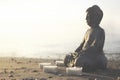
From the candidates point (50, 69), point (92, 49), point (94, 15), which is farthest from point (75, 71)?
point (94, 15)

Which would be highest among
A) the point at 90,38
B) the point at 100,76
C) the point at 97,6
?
the point at 97,6

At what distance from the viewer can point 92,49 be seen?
25.0m

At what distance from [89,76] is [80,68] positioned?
0.94 metres

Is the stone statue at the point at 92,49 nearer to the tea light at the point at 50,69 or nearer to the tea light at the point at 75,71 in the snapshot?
the tea light at the point at 75,71

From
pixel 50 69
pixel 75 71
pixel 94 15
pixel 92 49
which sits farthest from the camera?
pixel 94 15

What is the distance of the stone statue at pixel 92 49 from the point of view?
2486 cm

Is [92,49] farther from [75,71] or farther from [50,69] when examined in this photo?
[50,69]

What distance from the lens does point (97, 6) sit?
26125 millimetres

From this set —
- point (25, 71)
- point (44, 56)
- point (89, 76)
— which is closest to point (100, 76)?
point (89, 76)

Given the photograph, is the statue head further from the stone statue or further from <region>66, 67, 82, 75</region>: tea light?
<region>66, 67, 82, 75</region>: tea light

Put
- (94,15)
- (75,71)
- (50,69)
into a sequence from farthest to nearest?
(94,15) → (50,69) → (75,71)

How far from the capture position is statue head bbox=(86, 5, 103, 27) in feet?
84.9

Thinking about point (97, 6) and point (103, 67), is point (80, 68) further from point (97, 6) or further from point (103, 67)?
point (97, 6)

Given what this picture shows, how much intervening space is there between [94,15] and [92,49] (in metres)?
1.97
